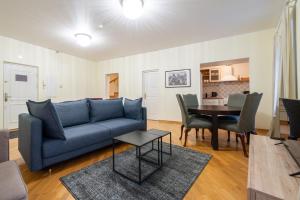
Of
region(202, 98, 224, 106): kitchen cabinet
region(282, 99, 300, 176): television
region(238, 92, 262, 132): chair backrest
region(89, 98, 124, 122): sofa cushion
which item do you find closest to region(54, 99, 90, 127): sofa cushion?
region(89, 98, 124, 122): sofa cushion

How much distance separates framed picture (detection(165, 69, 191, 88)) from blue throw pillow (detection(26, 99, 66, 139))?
3723 mm

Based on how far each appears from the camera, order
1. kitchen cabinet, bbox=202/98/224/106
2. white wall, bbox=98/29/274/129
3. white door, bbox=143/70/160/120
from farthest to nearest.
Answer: kitchen cabinet, bbox=202/98/224/106
white door, bbox=143/70/160/120
white wall, bbox=98/29/274/129

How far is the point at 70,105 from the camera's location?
2.61m

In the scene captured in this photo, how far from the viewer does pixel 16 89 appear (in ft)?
13.9

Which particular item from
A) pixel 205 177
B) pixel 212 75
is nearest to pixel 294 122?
pixel 205 177

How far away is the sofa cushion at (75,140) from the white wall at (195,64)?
305 cm

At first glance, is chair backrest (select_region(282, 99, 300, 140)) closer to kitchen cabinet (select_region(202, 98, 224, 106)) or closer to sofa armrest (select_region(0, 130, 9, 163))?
sofa armrest (select_region(0, 130, 9, 163))

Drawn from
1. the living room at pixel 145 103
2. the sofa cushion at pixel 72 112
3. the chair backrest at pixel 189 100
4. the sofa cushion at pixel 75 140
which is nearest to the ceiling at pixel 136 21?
the living room at pixel 145 103

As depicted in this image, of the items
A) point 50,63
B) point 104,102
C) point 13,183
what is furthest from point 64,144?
point 50,63

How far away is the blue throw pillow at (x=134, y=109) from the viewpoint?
10.3 ft

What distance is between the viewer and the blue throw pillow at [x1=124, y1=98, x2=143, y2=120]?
3.15m

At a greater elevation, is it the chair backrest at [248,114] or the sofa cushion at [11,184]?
the chair backrest at [248,114]

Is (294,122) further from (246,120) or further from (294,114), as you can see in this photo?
(246,120)

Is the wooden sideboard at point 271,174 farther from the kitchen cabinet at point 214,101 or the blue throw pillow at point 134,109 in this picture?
the kitchen cabinet at point 214,101
